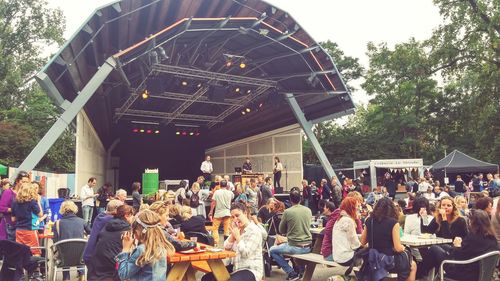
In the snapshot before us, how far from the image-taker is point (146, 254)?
3523mm

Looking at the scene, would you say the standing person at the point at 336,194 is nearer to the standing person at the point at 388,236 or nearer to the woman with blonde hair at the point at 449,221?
the woman with blonde hair at the point at 449,221

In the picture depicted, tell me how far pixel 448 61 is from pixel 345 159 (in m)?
9.70

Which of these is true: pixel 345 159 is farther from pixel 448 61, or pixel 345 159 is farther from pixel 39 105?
pixel 39 105

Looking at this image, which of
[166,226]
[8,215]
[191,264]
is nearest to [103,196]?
[8,215]

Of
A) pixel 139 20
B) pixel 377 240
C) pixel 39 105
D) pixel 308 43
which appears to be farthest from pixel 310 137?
pixel 39 105

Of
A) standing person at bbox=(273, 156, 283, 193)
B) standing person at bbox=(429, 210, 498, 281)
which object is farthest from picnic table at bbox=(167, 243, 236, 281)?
standing person at bbox=(273, 156, 283, 193)

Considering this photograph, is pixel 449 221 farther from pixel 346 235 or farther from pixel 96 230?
pixel 96 230

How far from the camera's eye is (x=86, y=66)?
13.7 m

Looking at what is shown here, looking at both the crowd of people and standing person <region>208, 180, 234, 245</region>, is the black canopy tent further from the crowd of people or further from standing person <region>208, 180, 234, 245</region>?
the crowd of people

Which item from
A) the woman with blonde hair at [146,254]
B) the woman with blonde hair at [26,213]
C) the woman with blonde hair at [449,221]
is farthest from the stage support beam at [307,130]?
the woman with blonde hair at [146,254]

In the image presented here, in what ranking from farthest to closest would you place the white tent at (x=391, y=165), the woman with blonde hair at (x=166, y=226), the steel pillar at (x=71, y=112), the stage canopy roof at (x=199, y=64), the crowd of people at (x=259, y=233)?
1. the white tent at (x=391, y=165)
2. the stage canopy roof at (x=199, y=64)
3. the steel pillar at (x=71, y=112)
4. the woman with blonde hair at (x=166, y=226)
5. the crowd of people at (x=259, y=233)

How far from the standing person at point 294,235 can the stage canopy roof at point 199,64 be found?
24.8 feet

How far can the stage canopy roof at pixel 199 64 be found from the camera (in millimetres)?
12414

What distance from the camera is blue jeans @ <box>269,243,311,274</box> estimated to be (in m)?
6.20
